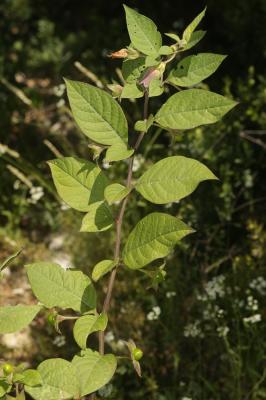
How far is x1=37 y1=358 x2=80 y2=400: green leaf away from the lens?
46.5 inches

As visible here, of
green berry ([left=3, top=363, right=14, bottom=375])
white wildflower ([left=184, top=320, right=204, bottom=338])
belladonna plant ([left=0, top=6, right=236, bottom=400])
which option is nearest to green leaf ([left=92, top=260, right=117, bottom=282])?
belladonna plant ([left=0, top=6, right=236, bottom=400])

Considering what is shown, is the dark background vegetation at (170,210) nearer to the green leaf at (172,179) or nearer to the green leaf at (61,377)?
the green leaf at (61,377)

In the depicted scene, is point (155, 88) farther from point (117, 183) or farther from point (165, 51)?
point (117, 183)

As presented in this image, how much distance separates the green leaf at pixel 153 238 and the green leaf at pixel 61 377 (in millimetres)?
241

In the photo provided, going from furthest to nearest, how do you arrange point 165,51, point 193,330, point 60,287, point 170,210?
point 170,210 → point 193,330 → point 60,287 → point 165,51

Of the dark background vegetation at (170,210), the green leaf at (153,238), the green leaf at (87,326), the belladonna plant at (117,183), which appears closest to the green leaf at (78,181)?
the belladonna plant at (117,183)

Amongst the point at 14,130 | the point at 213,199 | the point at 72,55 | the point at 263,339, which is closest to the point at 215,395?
the point at 263,339

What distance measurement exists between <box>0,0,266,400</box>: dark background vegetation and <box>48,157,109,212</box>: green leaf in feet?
2.90

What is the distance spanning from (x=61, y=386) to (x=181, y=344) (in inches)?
53.5

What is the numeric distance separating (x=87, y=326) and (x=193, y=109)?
0.47 meters

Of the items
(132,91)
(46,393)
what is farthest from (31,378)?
(132,91)

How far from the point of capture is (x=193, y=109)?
1.13 m

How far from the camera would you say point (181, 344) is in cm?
249

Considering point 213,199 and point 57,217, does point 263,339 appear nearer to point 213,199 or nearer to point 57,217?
point 213,199
